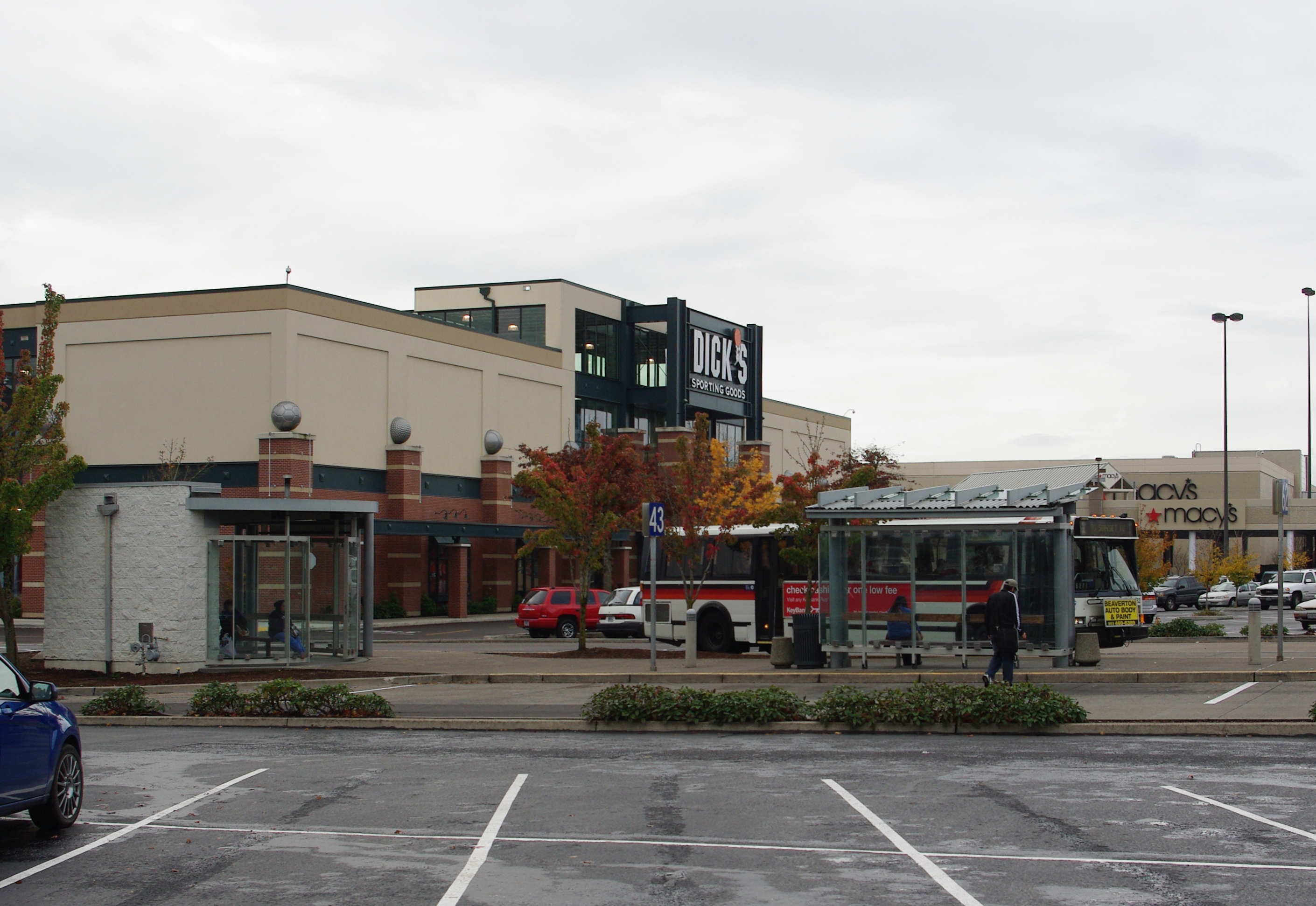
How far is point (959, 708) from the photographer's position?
15.5 m

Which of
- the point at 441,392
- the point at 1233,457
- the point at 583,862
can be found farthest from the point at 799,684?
the point at 1233,457

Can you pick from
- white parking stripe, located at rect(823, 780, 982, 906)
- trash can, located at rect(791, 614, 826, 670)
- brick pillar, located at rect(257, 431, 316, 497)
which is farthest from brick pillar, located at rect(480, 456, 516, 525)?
white parking stripe, located at rect(823, 780, 982, 906)

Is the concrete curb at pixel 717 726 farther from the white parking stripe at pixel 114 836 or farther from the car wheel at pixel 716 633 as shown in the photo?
the car wheel at pixel 716 633

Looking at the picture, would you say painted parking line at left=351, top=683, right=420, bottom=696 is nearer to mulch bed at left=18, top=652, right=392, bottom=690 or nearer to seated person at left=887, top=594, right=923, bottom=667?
mulch bed at left=18, top=652, right=392, bottom=690

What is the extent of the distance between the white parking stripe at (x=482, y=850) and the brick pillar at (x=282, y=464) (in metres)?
37.3

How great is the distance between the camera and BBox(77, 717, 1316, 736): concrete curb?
49.7 feet

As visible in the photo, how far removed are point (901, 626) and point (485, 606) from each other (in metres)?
37.1

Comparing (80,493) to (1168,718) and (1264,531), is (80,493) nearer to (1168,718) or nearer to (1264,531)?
(1168,718)

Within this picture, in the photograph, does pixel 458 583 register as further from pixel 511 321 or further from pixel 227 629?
pixel 227 629

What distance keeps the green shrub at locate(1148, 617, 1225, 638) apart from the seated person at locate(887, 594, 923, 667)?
1487cm

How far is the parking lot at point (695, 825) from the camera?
8102 mm

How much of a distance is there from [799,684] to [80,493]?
13.5 m

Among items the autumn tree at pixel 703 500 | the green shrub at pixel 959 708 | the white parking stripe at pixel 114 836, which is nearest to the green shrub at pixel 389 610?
the autumn tree at pixel 703 500

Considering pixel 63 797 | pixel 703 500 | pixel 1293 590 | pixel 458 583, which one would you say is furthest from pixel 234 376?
pixel 1293 590
